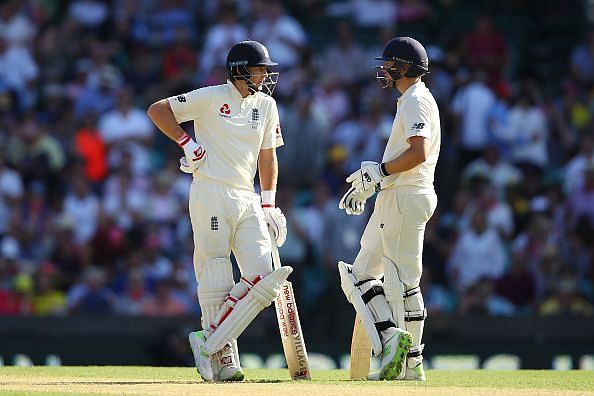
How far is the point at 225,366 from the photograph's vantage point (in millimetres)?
8969

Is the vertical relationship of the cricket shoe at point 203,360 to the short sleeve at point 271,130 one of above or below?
below

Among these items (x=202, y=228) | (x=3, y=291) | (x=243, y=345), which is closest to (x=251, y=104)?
(x=202, y=228)

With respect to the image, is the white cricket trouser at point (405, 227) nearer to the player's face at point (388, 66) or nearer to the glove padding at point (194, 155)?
the player's face at point (388, 66)

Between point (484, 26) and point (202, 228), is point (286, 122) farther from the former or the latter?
point (202, 228)

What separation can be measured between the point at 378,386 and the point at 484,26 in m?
9.77

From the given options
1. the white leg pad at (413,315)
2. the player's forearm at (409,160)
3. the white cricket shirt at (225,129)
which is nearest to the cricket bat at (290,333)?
the white cricket shirt at (225,129)

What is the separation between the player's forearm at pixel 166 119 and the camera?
29.6ft

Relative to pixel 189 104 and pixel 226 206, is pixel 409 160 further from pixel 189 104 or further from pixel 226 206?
pixel 189 104

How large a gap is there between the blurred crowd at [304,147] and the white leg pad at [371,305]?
487 centimetres

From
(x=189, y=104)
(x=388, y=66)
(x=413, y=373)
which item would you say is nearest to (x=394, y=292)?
(x=413, y=373)

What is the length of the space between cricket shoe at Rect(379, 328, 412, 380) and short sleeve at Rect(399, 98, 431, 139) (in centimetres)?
127

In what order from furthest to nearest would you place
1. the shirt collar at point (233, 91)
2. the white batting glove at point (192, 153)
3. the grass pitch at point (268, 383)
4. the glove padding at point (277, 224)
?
the glove padding at point (277, 224) → the shirt collar at point (233, 91) → the white batting glove at point (192, 153) → the grass pitch at point (268, 383)

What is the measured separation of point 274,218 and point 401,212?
0.89 metres

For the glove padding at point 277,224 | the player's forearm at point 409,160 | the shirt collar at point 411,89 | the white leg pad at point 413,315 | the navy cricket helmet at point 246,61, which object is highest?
the navy cricket helmet at point 246,61
